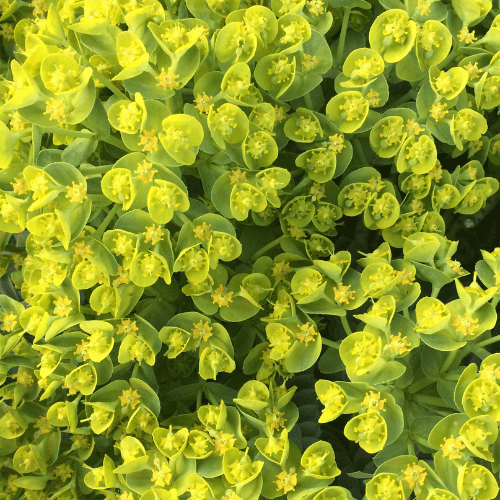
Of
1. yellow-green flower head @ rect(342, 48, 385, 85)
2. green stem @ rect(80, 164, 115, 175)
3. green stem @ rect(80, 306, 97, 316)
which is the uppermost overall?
yellow-green flower head @ rect(342, 48, 385, 85)

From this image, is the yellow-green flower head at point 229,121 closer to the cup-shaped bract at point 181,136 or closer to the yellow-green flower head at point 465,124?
the cup-shaped bract at point 181,136

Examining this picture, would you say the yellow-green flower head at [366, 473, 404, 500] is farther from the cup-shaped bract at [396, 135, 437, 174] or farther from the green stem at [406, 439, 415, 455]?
the cup-shaped bract at [396, 135, 437, 174]

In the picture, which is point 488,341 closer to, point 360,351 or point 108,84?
point 360,351

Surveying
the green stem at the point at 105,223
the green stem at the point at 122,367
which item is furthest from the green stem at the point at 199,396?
the green stem at the point at 105,223

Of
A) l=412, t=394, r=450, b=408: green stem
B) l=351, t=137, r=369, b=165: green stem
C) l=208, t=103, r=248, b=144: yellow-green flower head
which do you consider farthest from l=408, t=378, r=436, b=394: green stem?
l=208, t=103, r=248, b=144: yellow-green flower head

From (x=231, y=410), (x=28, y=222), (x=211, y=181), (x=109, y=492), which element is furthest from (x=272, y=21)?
(x=109, y=492)
